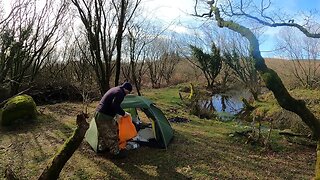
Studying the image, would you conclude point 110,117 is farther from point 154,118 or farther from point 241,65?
point 241,65

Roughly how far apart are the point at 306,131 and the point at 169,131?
4377 mm

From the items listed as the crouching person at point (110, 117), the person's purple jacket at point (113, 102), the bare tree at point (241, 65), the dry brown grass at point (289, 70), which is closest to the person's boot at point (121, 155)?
the crouching person at point (110, 117)

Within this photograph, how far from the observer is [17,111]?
10742 millimetres

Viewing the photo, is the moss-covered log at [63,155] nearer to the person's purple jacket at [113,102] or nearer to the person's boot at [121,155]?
the person's purple jacket at [113,102]

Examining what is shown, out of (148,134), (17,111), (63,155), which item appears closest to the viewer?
(63,155)

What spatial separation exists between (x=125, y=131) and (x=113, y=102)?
889 millimetres

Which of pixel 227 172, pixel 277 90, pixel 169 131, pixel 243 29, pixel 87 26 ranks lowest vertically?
pixel 227 172

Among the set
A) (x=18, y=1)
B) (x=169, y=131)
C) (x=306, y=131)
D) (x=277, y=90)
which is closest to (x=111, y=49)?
(x=18, y=1)

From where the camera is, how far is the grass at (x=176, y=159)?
6.97m

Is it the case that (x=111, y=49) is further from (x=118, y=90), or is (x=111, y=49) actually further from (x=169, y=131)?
(x=118, y=90)

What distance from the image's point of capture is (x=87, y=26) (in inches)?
523

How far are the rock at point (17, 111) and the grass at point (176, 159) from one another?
1.87ft

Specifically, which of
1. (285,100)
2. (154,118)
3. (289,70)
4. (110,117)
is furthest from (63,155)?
(289,70)

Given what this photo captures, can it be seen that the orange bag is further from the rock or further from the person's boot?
the rock
